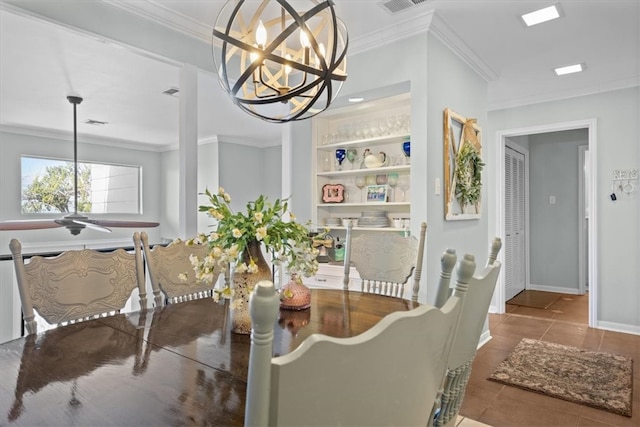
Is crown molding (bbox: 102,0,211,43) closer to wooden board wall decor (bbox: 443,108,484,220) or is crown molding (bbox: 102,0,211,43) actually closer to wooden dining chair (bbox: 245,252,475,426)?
wooden board wall decor (bbox: 443,108,484,220)

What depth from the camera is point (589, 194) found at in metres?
4.17

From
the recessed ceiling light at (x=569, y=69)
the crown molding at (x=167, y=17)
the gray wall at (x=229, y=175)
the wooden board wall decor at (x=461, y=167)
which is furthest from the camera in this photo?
the gray wall at (x=229, y=175)

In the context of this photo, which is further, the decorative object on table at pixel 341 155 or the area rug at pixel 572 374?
the decorative object on table at pixel 341 155

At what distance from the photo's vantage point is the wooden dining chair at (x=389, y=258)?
2.16 m

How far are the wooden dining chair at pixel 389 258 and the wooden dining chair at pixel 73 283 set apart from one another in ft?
3.99

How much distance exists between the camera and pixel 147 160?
7742mm

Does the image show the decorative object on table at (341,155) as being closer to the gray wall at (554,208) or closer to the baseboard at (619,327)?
the baseboard at (619,327)

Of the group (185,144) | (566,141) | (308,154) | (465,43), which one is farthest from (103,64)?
(566,141)

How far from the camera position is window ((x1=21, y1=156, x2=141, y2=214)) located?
6.13 meters

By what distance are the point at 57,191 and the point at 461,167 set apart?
254 inches

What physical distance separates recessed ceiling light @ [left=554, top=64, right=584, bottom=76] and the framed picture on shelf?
206 centimetres

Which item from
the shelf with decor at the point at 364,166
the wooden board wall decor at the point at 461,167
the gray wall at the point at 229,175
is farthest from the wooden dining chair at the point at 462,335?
the gray wall at the point at 229,175

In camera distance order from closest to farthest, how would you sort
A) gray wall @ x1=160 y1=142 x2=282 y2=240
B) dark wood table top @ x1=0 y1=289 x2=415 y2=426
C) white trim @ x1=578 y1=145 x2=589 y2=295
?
dark wood table top @ x1=0 y1=289 x2=415 y2=426, white trim @ x1=578 y1=145 x2=589 y2=295, gray wall @ x1=160 y1=142 x2=282 y2=240

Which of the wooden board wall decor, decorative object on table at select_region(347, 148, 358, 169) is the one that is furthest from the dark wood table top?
decorative object on table at select_region(347, 148, 358, 169)
